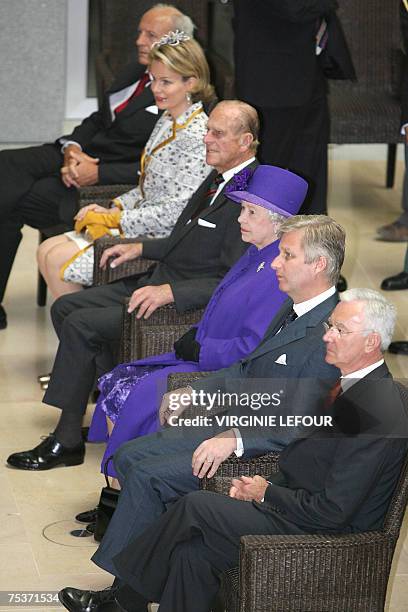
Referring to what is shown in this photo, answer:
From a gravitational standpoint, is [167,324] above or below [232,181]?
below


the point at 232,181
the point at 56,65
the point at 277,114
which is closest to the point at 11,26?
the point at 56,65

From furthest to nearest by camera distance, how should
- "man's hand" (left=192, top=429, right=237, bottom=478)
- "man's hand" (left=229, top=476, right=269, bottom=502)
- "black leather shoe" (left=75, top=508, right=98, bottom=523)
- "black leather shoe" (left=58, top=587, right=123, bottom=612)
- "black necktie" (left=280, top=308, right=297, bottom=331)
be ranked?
"black leather shoe" (left=75, top=508, right=98, bottom=523) → "black necktie" (left=280, top=308, right=297, bottom=331) → "black leather shoe" (left=58, top=587, right=123, bottom=612) → "man's hand" (left=192, top=429, right=237, bottom=478) → "man's hand" (left=229, top=476, right=269, bottom=502)

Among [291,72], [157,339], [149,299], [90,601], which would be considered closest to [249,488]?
[90,601]

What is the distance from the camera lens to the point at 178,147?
5.43m

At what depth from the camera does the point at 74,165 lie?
634cm

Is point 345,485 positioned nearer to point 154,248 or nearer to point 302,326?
point 302,326

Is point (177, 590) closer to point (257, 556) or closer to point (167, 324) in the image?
point (257, 556)

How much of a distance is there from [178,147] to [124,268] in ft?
1.76

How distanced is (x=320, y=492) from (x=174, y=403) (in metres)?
0.83

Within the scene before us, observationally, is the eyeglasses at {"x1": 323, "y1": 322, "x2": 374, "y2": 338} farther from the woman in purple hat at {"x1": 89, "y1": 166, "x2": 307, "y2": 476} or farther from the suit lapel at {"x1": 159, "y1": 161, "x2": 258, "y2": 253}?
the suit lapel at {"x1": 159, "y1": 161, "x2": 258, "y2": 253}

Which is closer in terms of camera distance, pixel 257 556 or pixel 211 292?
pixel 257 556

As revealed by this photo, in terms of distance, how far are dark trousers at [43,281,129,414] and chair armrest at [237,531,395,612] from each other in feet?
6.11

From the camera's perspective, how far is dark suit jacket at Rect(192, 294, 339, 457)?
3.52 metres

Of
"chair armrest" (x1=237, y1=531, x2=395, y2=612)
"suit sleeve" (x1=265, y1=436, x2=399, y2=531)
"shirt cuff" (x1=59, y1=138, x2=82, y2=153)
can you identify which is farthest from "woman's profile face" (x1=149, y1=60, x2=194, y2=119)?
"chair armrest" (x1=237, y1=531, x2=395, y2=612)
